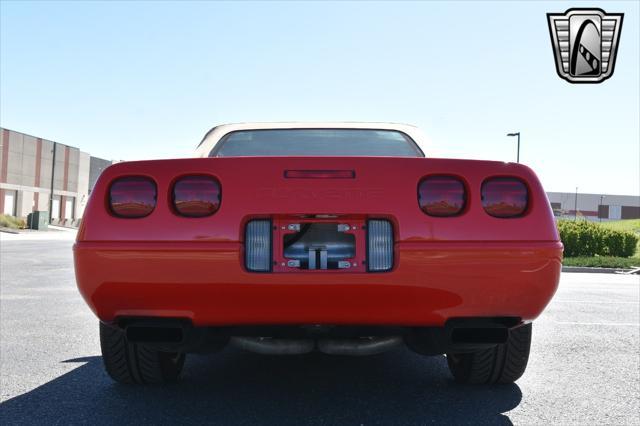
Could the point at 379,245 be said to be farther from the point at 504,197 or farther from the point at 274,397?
the point at 274,397

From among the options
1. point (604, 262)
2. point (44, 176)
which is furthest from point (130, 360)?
point (44, 176)

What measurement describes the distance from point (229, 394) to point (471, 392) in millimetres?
1313

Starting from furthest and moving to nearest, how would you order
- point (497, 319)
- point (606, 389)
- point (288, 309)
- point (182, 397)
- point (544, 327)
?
point (544, 327) → point (606, 389) → point (182, 397) → point (497, 319) → point (288, 309)

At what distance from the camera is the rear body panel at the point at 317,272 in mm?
2287

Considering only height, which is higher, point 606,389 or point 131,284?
point 131,284

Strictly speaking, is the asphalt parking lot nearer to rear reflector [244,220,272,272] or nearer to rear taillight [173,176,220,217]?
rear reflector [244,220,272,272]

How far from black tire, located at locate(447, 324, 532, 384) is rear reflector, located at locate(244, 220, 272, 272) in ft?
4.69

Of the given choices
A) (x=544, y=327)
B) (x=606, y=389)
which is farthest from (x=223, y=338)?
(x=544, y=327)

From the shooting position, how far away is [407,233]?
Result: 2.31 metres

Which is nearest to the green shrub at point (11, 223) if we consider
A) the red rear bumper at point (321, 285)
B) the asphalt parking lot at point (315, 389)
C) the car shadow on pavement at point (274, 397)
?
the asphalt parking lot at point (315, 389)

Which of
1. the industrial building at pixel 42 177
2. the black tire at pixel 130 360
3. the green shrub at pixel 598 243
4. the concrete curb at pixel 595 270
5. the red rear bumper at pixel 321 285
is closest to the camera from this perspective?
the red rear bumper at pixel 321 285

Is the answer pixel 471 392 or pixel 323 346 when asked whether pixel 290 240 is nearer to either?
pixel 323 346

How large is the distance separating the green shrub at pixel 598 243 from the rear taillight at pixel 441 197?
18703 millimetres

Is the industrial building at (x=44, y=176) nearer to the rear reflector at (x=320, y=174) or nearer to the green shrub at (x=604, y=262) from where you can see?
the green shrub at (x=604, y=262)
